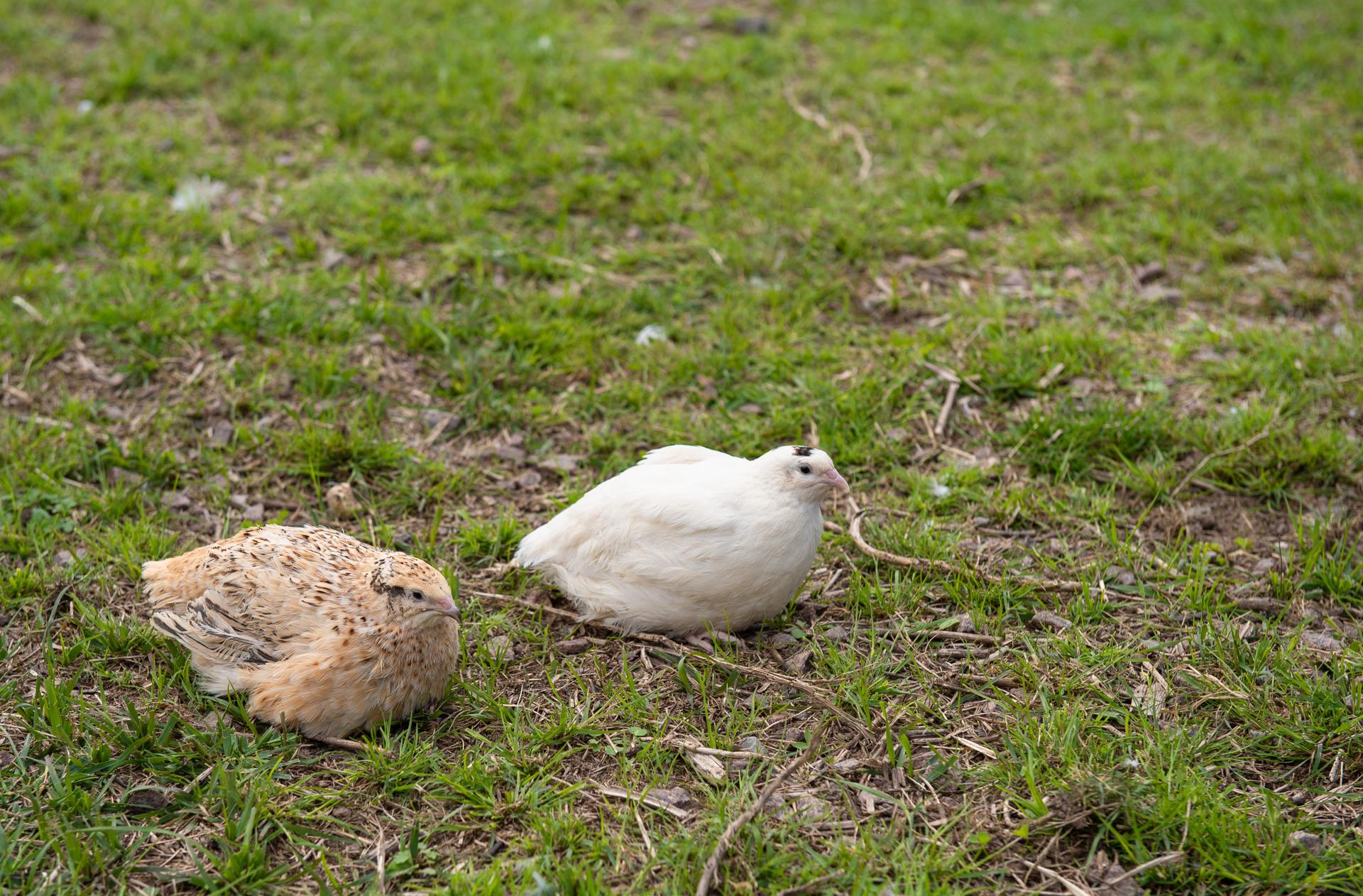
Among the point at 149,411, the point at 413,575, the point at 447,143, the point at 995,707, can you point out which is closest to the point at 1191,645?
the point at 995,707

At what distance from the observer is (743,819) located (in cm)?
347

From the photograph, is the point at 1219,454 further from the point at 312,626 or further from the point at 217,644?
the point at 217,644

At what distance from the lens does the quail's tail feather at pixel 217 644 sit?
3.94 meters

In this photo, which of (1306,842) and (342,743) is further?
(342,743)

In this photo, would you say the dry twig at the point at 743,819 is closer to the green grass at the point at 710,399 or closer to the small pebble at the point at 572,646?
the green grass at the point at 710,399

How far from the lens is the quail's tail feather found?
3.94 meters

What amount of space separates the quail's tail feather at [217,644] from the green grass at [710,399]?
0.27 feet

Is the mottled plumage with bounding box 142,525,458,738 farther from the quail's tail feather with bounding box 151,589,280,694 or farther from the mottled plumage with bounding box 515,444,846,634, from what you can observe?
the mottled plumage with bounding box 515,444,846,634

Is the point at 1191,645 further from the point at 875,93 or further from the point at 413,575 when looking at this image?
the point at 875,93

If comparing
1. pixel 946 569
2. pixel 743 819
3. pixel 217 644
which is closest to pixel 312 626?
pixel 217 644

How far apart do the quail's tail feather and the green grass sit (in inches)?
3.3

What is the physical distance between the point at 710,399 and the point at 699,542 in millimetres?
1659

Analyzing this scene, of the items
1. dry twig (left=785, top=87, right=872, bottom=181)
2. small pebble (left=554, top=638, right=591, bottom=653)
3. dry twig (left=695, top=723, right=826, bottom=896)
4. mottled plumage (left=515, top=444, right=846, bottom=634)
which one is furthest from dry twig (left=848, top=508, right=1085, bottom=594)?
dry twig (left=785, top=87, right=872, bottom=181)

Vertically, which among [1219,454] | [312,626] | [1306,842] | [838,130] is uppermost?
[838,130]
